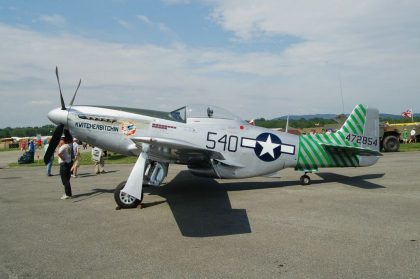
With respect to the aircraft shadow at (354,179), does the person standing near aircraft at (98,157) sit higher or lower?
higher

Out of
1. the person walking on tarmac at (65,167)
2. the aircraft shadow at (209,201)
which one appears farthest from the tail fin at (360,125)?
the person walking on tarmac at (65,167)

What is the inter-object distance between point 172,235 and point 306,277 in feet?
7.40

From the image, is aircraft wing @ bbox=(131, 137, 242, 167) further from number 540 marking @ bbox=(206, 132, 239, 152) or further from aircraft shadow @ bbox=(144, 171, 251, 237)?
aircraft shadow @ bbox=(144, 171, 251, 237)

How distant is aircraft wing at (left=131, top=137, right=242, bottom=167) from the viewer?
6031 mm

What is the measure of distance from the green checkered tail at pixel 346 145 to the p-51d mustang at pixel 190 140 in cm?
4

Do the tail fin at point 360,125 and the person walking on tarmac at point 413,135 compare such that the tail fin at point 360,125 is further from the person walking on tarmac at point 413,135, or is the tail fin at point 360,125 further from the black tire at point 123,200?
the person walking on tarmac at point 413,135

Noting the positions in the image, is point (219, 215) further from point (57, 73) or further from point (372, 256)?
Result: point (57, 73)

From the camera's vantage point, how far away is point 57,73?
7.69 metres

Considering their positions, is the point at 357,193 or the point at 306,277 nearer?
the point at 306,277

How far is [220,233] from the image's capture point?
5016mm

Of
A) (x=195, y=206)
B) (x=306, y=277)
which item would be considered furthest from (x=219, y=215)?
(x=306, y=277)

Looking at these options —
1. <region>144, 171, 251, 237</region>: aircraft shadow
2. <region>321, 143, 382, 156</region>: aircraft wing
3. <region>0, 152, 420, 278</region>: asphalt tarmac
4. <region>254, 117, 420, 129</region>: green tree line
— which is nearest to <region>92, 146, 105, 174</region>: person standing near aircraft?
<region>0, 152, 420, 278</region>: asphalt tarmac

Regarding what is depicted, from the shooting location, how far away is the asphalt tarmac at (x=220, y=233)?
375cm

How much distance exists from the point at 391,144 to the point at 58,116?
68.0 feet
